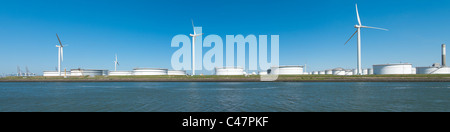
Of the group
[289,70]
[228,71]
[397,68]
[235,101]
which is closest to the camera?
[235,101]

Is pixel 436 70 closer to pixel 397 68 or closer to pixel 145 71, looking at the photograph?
pixel 397 68

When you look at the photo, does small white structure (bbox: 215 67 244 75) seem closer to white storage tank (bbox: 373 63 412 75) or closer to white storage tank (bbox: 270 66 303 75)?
white storage tank (bbox: 270 66 303 75)

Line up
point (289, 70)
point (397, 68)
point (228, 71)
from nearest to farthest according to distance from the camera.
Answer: point (397, 68), point (289, 70), point (228, 71)

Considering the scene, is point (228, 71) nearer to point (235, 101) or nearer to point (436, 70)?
point (235, 101)

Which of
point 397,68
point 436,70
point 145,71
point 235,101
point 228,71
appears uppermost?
point 397,68

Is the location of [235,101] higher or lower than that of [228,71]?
lower

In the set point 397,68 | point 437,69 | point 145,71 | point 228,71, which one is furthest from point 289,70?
point 145,71

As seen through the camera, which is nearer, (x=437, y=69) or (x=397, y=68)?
(x=397, y=68)

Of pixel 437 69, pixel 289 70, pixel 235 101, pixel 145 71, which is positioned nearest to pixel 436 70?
pixel 437 69
